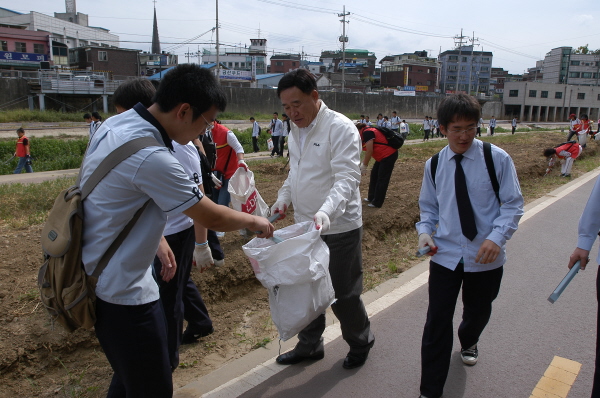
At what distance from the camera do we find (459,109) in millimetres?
2842

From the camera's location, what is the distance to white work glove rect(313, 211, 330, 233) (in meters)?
2.76

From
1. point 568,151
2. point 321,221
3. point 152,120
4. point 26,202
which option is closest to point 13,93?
point 26,202

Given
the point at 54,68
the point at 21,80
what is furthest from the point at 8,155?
the point at 54,68

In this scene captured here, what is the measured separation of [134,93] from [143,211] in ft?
4.79

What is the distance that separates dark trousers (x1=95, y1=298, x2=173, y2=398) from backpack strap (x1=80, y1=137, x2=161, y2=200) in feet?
1.65

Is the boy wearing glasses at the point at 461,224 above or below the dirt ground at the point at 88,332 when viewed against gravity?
above

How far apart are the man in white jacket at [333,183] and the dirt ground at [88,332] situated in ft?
3.01

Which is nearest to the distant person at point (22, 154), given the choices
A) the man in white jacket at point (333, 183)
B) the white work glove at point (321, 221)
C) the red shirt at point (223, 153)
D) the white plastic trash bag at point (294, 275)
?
the red shirt at point (223, 153)

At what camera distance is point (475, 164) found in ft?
9.63

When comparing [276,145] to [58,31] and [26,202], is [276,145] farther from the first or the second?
[58,31]

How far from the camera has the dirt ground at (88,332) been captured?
10.7 feet

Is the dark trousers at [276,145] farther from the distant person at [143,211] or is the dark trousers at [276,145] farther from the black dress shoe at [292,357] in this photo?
the distant person at [143,211]

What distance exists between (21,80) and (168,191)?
44422mm

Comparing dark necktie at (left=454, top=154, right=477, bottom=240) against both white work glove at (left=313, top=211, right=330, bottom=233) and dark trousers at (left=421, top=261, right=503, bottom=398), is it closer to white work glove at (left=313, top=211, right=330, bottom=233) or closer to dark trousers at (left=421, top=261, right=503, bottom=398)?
dark trousers at (left=421, top=261, right=503, bottom=398)
